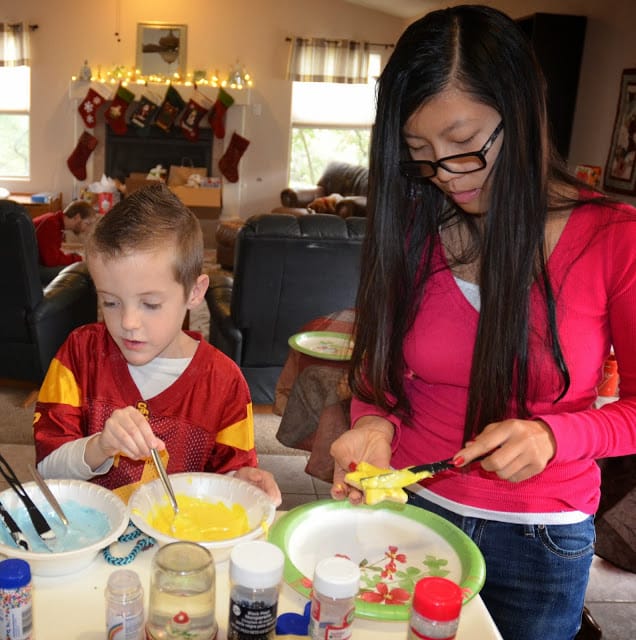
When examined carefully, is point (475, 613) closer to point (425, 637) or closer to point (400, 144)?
point (425, 637)

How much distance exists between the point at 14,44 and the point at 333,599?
9.58 meters

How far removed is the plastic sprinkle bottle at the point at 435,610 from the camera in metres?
0.78

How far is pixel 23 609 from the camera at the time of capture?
815 mm

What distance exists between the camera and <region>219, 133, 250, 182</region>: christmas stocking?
9.21 metres

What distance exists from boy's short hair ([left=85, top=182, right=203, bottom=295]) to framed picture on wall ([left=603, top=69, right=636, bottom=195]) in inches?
163

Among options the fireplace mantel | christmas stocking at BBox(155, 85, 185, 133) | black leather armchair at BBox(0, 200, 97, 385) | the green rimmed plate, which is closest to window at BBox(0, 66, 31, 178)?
the fireplace mantel

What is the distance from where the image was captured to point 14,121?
9375 millimetres

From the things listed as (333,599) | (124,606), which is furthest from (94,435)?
(333,599)

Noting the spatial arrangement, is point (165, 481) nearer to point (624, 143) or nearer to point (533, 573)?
point (533, 573)

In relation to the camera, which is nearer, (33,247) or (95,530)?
(95,530)

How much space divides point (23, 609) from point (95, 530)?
0.92 feet

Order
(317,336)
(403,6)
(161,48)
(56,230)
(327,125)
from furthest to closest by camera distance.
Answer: (327,125) < (161,48) < (403,6) < (56,230) < (317,336)

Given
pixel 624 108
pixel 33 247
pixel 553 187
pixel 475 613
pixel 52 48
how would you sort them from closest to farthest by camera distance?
1. pixel 475 613
2. pixel 553 187
3. pixel 33 247
4. pixel 624 108
5. pixel 52 48

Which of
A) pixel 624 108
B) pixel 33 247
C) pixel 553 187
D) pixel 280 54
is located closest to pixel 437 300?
pixel 553 187
